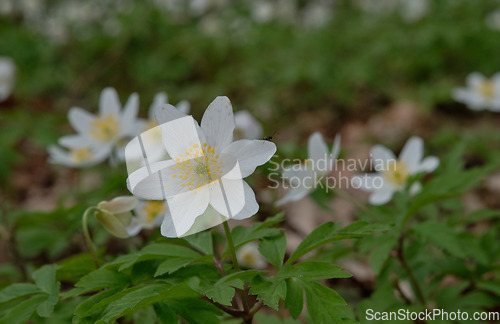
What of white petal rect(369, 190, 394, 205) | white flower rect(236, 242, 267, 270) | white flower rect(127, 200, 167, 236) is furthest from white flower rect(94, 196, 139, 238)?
white flower rect(236, 242, 267, 270)

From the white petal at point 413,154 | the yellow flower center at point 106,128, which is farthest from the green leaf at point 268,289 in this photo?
the yellow flower center at point 106,128

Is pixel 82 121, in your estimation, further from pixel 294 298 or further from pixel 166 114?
pixel 294 298

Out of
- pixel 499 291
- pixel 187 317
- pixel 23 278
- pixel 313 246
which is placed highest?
pixel 313 246

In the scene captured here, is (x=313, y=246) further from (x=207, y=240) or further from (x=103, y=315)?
(x=103, y=315)

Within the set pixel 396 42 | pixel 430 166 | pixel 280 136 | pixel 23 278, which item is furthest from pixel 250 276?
pixel 396 42

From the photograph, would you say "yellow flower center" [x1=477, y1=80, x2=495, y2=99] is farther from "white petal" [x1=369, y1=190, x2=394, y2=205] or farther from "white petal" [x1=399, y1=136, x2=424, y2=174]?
"white petal" [x1=369, y1=190, x2=394, y2=205]

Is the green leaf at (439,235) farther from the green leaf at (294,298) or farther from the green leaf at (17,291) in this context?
the green leaf at (17,291)
